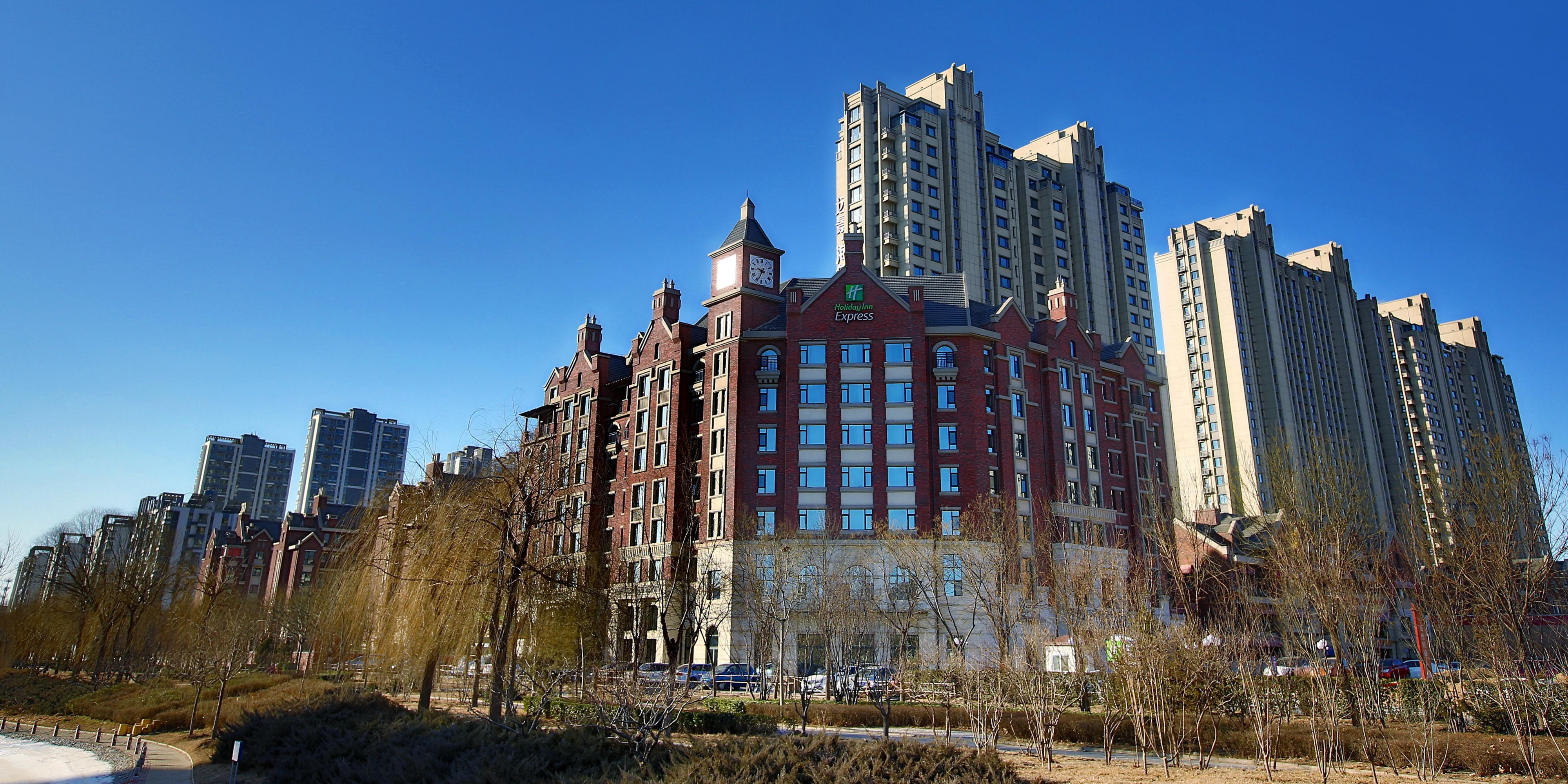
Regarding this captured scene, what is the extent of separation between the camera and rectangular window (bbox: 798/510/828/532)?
48.8m

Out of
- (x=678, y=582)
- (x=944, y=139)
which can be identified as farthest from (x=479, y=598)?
(x=944, y=139)

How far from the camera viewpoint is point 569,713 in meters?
20.4

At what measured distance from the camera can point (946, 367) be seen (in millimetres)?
51625

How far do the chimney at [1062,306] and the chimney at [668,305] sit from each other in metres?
22.4

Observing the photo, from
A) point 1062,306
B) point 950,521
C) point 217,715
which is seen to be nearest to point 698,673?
point 950,521

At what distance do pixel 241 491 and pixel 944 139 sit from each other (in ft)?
456

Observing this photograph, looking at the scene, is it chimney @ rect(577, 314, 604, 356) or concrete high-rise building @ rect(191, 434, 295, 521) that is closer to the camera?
chimney @ rect(577, 314, 604, 356)

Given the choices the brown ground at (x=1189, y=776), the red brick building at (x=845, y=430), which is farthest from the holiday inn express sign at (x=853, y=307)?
the brown ground at (x=1189, y=776)

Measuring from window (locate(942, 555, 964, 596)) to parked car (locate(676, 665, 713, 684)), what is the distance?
1084 cm

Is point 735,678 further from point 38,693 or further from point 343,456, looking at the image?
point 343,456

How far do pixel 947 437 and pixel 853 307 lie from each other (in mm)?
8559

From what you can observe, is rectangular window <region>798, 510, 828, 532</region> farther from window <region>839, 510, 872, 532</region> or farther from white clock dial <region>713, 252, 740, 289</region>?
white clock dial <region>713, 252, 740, 289</region>

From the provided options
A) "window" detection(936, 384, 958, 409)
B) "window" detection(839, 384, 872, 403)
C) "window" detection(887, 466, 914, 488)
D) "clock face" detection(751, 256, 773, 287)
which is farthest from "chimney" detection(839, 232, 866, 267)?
"window" detection(887, 466, 914, 488)

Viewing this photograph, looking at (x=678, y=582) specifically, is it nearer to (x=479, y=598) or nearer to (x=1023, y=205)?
(x=479, y=598)
